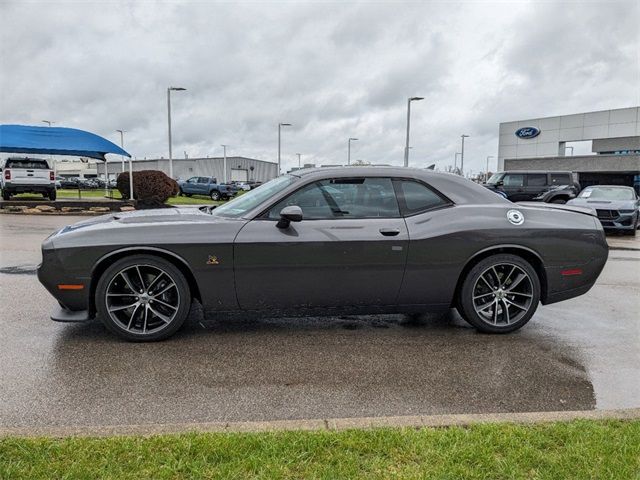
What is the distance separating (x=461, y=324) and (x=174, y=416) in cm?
317

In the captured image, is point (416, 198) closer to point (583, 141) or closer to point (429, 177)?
point (429, 177)

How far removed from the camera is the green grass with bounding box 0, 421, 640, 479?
8.16ft

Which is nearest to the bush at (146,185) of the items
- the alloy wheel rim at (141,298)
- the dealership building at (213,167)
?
the alloy wheel rim at (141,298)

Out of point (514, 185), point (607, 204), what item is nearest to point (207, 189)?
point (514, 185)

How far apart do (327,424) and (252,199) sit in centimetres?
251

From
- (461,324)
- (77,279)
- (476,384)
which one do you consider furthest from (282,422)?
(461,324)

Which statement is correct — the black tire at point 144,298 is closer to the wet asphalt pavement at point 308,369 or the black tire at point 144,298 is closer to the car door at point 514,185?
the wet asphalt pavement at point 308,369

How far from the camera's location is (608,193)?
16.4 metres

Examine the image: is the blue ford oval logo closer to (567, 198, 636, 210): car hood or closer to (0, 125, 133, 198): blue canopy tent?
(567, 198, 636, 210): car hood

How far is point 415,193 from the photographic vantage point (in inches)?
192

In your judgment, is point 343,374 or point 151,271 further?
point 151,271

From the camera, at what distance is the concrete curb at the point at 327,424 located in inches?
113

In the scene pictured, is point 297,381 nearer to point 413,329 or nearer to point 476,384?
point 476,384

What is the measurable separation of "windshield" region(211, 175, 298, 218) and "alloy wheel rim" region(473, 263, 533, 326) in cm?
205
